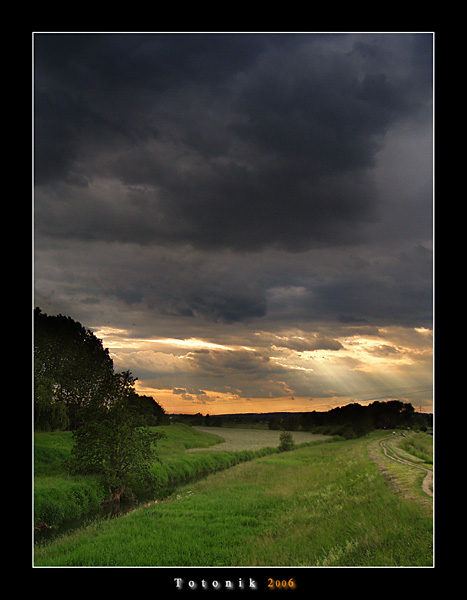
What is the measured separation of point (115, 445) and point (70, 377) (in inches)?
107

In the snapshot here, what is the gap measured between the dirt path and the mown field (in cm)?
23

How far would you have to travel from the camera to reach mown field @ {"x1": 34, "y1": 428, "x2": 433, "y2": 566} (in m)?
6.41

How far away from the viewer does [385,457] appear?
33.4ft

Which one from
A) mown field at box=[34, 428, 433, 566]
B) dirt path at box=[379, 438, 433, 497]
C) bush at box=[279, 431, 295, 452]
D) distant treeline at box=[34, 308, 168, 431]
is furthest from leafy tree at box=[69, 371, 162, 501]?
dirt path at box=[379, 438, 433, 497]

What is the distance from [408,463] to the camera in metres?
8.92

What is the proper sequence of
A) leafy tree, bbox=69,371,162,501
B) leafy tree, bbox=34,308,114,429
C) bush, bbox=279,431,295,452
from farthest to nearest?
bush, bbox=279,431,295,452 → leafy tree, bbox=69,371,162,501 → leafy tree, bbox=34,308,114,429

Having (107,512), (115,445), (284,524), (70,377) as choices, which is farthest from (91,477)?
(284,524)

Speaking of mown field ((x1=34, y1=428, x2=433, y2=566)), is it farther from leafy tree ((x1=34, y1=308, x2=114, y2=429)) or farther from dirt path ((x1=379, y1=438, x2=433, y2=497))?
leafy tree ((x1=34, y1=308, x2=114, y2=429))

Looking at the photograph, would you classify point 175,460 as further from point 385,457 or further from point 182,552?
point 385,457

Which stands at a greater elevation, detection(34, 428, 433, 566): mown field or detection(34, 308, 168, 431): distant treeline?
detection(34, 308, 168, 431): distant treeline

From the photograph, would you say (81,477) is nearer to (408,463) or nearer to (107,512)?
(107,512)
